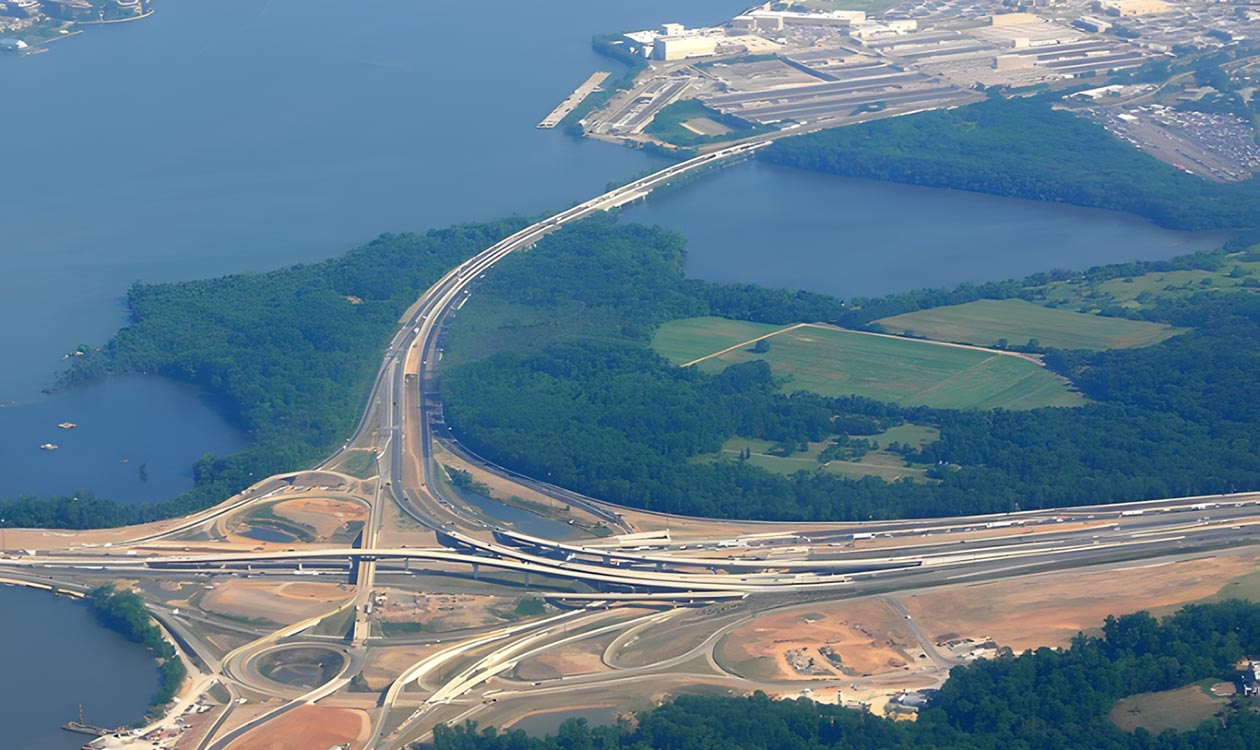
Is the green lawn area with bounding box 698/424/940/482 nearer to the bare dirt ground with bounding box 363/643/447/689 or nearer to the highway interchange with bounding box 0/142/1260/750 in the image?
the highway interchange with bounding box 0/142/1260/750

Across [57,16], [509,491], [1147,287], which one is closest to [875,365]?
[1147,287]

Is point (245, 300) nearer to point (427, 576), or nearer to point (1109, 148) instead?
point (427, 576)

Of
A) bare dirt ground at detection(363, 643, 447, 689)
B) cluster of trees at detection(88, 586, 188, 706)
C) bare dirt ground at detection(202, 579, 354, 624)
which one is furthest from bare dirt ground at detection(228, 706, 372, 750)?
bare dirt ground at detection(202, 579, 354, 624)

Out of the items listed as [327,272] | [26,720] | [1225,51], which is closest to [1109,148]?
[1225,51]

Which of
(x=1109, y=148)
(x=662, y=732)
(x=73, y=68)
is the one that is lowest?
(x=662, y=732)

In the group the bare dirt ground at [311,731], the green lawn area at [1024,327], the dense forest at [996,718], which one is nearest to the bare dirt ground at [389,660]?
the bare dirt ground at [311,731]

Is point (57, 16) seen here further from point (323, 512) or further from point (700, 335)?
point (323, 512)
